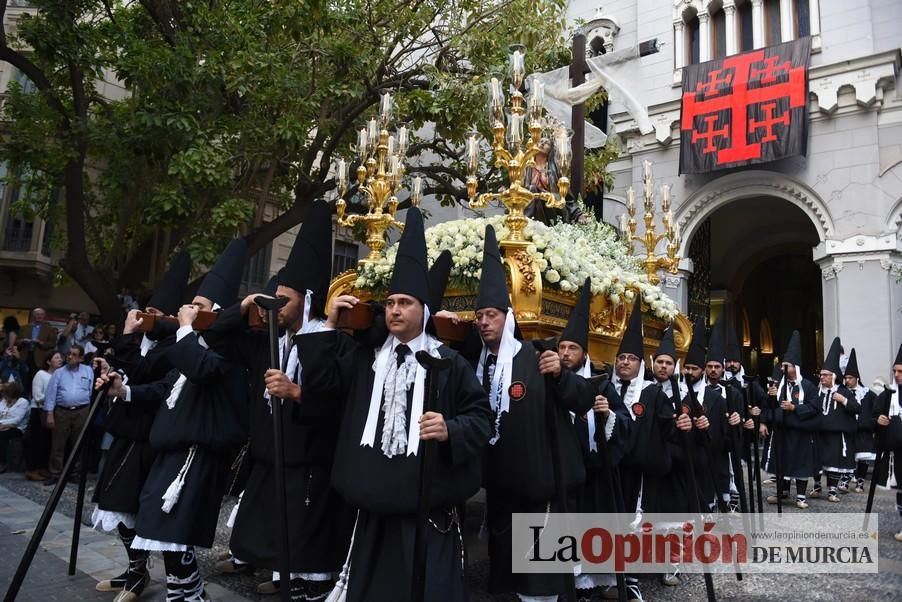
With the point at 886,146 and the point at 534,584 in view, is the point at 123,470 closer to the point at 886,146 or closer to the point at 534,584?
the point at 534,584

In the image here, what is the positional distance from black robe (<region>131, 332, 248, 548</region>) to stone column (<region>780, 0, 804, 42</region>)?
16.4m

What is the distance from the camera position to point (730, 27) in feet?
53.8

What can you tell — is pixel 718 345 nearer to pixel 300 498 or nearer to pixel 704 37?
pixel 300 498

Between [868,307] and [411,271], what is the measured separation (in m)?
13.8

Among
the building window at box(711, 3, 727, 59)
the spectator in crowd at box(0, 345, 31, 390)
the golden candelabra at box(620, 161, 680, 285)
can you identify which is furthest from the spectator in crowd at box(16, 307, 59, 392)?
the building window at box(711, 3, 727, 59)

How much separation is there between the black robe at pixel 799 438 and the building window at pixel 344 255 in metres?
13.9

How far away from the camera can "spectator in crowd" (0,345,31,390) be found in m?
9.84

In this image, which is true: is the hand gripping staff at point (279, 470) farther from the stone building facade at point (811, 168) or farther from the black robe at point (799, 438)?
the stone building facade at point (811, 168)

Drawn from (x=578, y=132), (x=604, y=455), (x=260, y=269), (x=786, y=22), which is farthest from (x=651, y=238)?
(x=260, y=269)

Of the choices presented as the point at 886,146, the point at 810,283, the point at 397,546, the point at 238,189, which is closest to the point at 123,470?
the point at 397,546

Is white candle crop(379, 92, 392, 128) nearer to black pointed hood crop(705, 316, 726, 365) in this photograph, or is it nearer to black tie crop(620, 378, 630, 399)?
black tie crop(620, 378, 630, 399)

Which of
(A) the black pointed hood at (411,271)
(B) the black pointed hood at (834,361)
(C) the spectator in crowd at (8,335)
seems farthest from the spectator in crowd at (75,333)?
(B) the black pointed hood at (834,361)

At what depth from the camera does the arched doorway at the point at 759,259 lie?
51.3 feet

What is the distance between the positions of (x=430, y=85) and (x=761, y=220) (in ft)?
41.7
